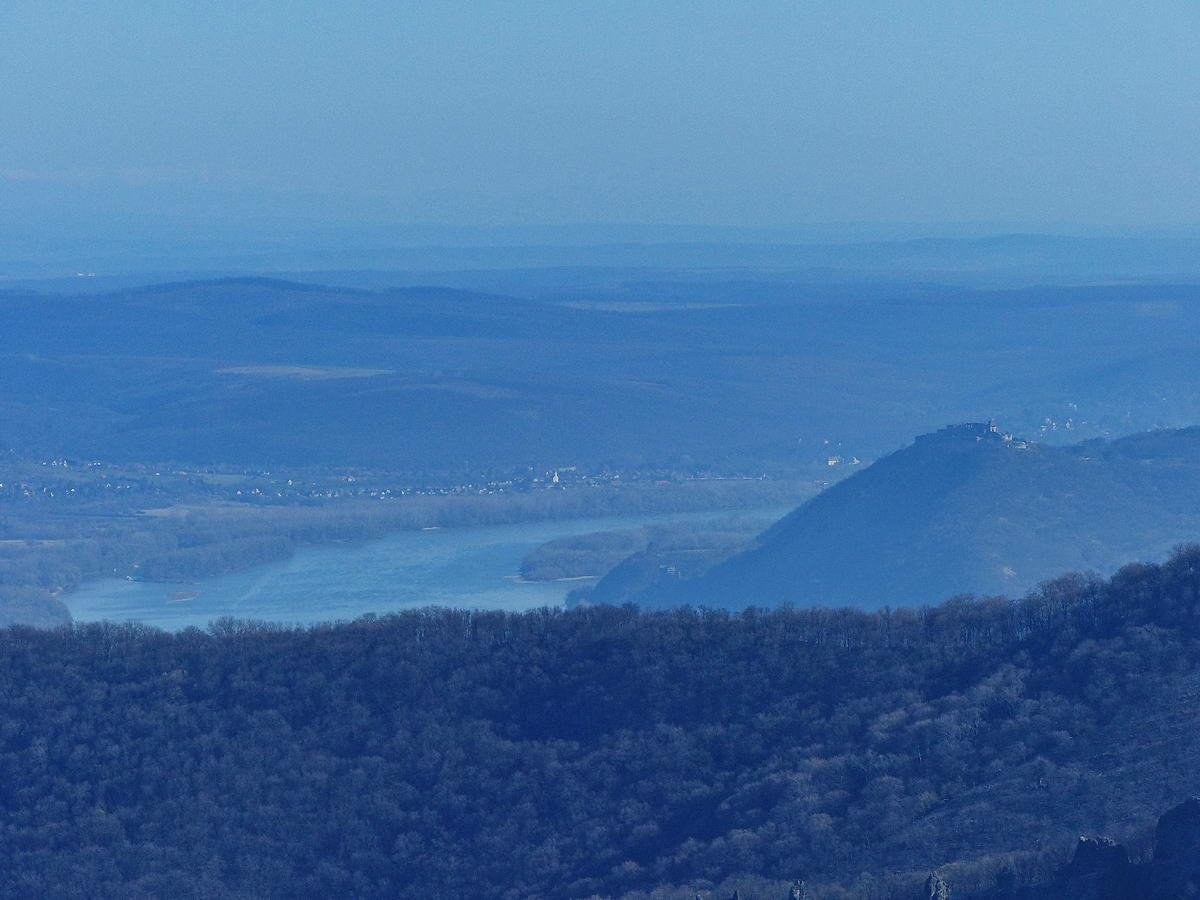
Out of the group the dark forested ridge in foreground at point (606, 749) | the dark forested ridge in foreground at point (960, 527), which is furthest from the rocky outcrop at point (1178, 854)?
the dark forested ridge in foreground at point (960, 527)

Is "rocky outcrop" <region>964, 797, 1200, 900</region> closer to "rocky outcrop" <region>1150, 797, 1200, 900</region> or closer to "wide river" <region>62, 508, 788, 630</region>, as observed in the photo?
"rocky outcrop" <region>1150, 797, 1200, 900</region>

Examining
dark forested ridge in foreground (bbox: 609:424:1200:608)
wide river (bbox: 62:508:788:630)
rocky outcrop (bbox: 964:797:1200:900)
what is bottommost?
wide river (bbox: 62:508:788:630)

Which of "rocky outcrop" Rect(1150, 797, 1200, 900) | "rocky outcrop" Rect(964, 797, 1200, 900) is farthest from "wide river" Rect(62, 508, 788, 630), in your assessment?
"rocky outcrop" Rect(1150, 797, 1200, 900)

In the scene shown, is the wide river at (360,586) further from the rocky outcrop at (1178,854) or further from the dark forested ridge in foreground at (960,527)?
the rocky outcrop at (1178,854)

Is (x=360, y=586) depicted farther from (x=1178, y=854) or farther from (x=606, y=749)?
(x=1178, y=854)

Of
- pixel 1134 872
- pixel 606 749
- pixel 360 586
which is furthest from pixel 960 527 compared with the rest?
pixel 1134 872

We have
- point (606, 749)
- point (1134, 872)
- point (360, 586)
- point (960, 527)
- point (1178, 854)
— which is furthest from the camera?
point (360, 586)

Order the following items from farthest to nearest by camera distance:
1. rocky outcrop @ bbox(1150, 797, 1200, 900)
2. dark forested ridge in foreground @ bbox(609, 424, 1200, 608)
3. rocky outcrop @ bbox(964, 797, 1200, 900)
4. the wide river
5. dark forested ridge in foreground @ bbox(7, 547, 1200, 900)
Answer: the wide river, dark forested ridge in foreground @ bbox(609, 424, 1200, 608), dark forested ridge in foreground @ bbox(7, 547, 1200, 900), rocky outcrop @ bbox(964, 797, 1200, 900), rocky outcrop @ bbox(1150, 797, 1200, 900)
